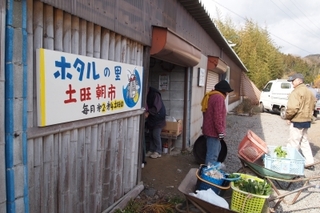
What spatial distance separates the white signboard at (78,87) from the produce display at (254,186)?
1.75 meters

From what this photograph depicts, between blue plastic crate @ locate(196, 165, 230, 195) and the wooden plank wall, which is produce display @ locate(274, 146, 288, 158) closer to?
blue plastic crate @ locate(196, 165, 230, 195)

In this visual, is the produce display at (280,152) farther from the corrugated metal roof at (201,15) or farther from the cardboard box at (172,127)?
the corrugated metal roof at (201,15)

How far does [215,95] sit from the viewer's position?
454 cm

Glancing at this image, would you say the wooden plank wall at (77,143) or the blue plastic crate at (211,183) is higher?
the wooden plank wall at (77,143)

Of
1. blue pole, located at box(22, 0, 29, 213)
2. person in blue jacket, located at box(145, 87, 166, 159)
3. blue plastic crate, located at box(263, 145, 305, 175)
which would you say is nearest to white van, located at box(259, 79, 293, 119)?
person in blue jacket, located at box(145, 87, 166, 159)

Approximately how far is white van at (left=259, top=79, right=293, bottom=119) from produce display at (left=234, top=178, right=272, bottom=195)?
39.1ft

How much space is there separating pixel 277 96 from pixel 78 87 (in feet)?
47.2

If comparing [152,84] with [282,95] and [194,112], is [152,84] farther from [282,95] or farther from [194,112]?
[282,95]

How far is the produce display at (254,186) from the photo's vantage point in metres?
3.07

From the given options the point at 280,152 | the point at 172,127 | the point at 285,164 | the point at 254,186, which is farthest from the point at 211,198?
the point at 172,127

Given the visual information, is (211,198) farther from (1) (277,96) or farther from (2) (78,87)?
(1) (277,96)

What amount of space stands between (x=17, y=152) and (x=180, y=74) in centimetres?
485

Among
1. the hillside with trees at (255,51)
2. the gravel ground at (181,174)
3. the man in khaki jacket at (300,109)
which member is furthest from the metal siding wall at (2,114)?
the hillside with trees at (255,51)

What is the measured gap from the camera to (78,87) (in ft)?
8.29
